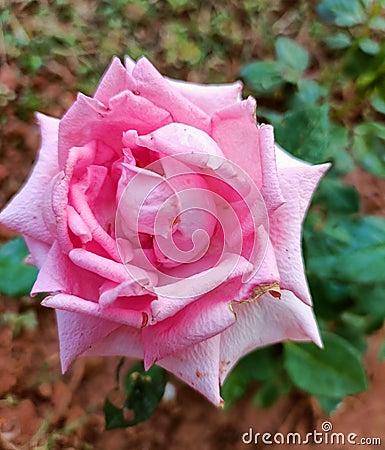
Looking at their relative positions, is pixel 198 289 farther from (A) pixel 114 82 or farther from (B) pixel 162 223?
(A) pixel 114 82

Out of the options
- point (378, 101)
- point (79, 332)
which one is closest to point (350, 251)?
point (378, 101)

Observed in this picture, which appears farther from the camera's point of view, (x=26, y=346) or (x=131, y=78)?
(x=26, y=346)

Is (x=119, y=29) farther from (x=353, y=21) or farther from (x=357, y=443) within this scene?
(x=357, y=443)

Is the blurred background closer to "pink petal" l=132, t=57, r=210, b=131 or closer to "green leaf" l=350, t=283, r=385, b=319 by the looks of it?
"green leaf" l=350, t=283, r=385, b=319

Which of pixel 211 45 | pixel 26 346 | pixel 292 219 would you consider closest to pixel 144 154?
pixel 292 219

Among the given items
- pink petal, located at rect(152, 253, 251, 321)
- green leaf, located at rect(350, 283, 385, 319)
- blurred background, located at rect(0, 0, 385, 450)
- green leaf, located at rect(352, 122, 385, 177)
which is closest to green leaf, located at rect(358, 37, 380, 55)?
blurred background, located at rect(0, 0, 385, 450)
